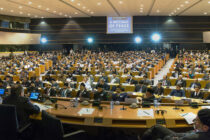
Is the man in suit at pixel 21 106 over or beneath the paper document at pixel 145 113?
over

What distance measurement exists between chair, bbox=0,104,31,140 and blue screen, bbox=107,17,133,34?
24.1 m

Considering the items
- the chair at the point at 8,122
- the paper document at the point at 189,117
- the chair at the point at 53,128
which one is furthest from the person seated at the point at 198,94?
the chair at the point at 8,122

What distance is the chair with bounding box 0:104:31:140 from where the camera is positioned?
3193 mm

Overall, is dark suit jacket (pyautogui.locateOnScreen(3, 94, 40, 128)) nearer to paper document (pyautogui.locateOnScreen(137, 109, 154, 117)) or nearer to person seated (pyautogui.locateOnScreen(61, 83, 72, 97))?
paper document (pyautogui.locateOnScreen(137, 109, 154, 117))

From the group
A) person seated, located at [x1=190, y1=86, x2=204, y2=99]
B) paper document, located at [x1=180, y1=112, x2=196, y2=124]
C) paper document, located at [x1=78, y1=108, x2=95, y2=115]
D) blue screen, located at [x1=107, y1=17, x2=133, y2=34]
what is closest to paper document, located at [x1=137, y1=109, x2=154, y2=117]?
paper document, located at [x1=180, y1=112, x2=196, y2=124]

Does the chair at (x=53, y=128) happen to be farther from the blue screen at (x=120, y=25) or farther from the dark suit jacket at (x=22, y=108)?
the blue screen at (x=120, y=25)

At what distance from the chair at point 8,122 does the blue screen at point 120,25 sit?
24.1 meters

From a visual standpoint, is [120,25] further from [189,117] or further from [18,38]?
[189,117]

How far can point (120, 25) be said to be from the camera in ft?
86.4

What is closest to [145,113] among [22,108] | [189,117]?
[189,117]

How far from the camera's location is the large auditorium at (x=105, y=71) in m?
3.69

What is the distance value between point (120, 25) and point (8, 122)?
24.5 metres

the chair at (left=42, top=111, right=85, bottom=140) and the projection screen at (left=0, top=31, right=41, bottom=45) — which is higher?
the projection screen at (left=0, top=31, right=41, bottom=45)

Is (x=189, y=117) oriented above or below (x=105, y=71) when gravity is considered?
below
